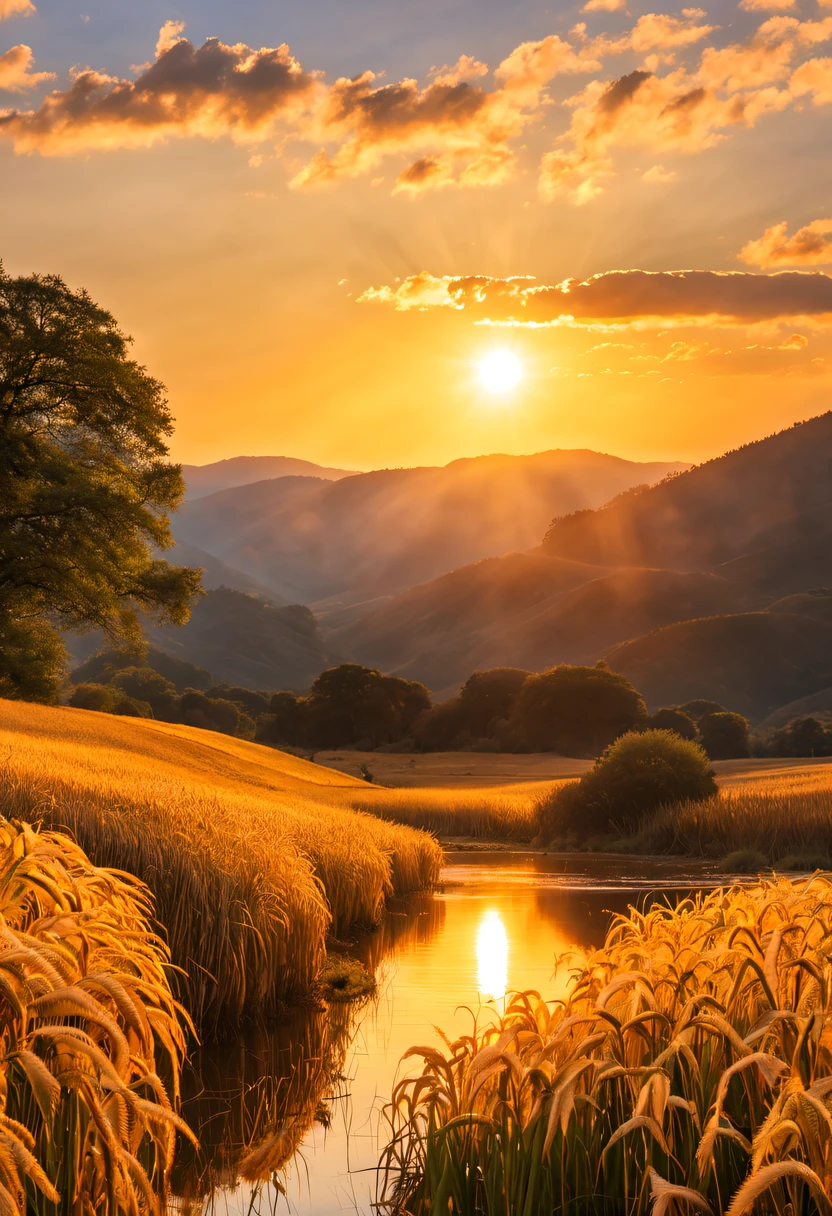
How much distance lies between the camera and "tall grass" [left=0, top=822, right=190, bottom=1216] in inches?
189

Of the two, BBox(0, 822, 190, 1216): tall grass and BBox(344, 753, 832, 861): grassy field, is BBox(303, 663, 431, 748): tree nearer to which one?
BBox(344, 753, 832, 861): grassy field

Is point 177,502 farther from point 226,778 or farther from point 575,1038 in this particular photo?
point 575,1038

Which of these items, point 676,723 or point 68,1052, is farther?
point 676,723

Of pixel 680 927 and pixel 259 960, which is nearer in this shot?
pixel 680 927

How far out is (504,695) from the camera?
98.6 m

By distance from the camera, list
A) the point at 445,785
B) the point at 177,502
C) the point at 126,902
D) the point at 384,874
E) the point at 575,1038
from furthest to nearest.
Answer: the point at 445,785 < the point at 177,502 < the point at 384,874 < the point at 126,902 < the point at 575,1038

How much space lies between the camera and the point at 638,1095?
6039mm

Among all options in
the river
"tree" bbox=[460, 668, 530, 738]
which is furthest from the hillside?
the river

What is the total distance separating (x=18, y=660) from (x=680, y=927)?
1404 inches

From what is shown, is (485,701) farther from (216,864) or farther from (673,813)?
(216,864)

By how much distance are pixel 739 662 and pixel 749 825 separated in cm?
14965

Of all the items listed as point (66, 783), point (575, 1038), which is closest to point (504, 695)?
point (66, 783)

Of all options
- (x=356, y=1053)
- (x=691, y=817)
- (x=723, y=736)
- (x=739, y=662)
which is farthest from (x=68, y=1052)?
(x=739, y=662)

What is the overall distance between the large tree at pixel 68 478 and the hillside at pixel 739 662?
444 feet
